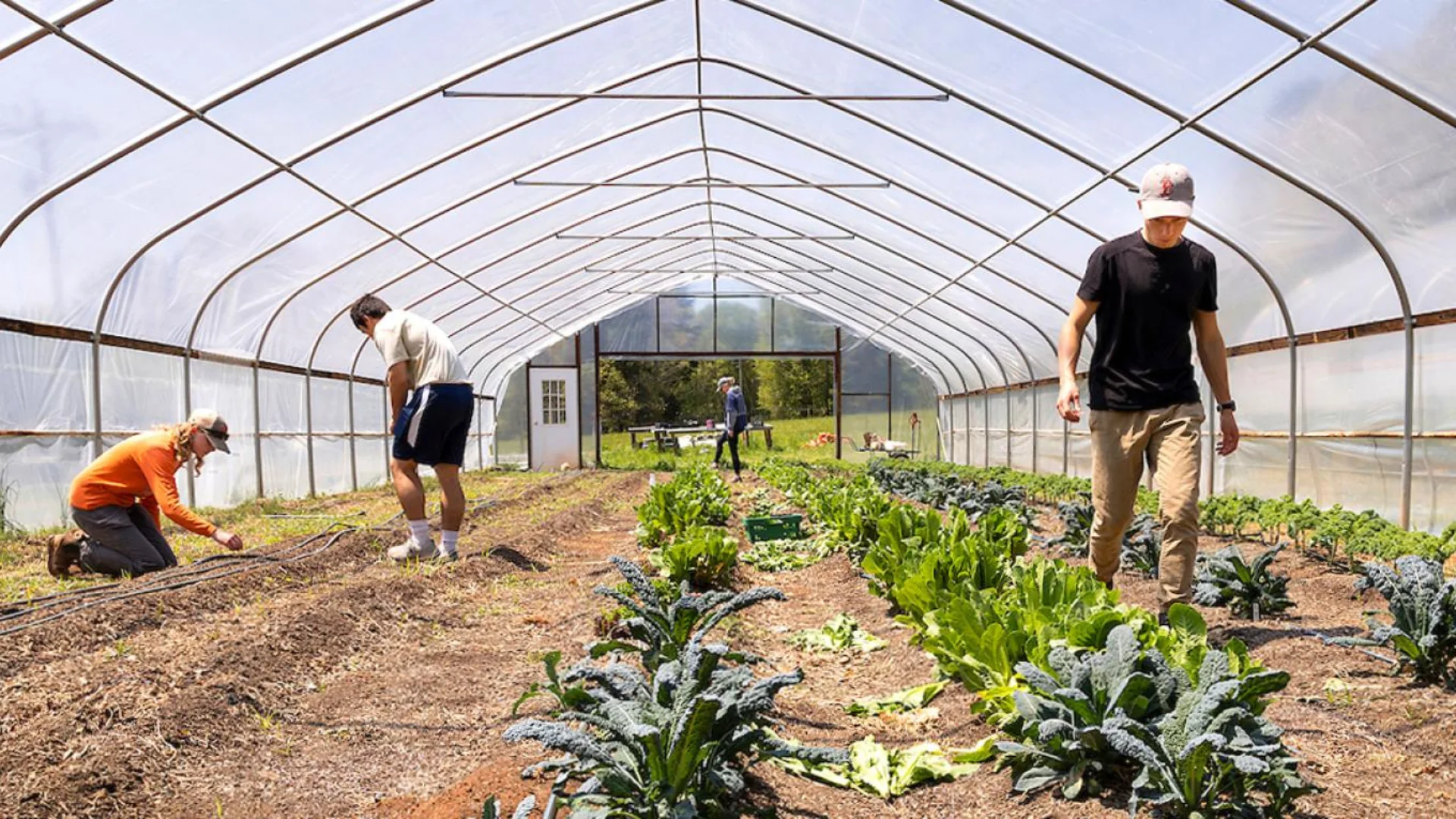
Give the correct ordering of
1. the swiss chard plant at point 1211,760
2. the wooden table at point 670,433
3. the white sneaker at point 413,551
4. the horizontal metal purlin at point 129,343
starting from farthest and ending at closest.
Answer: the wooden table at point 670,433 → the horizontal metal purlin at point 129,343 → the white sneaker at point 413,551 → the swiss chard plant at point 1211,760

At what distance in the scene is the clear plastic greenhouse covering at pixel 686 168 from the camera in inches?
281

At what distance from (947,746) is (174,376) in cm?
1053

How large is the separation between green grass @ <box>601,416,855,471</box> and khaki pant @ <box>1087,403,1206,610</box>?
16.7m

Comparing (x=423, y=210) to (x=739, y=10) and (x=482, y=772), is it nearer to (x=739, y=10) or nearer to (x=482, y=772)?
(x=739, y=10)

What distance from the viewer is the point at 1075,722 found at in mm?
2723

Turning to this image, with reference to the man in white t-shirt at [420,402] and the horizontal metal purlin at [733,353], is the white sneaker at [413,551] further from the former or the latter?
the horizontal metal purlin at [733,353]

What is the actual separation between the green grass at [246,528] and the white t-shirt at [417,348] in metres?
2.07

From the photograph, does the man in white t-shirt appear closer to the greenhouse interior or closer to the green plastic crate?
the greenhouse interior

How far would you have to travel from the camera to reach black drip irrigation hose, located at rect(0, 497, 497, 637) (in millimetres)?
5180

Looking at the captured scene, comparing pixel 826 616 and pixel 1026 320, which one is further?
pixel 1026 320

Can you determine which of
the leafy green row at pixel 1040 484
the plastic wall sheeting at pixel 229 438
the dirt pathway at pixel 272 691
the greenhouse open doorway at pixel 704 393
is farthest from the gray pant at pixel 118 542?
the greenhouse open doorway at pixel 704 393

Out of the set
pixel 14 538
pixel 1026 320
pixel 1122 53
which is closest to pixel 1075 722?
pixel 1122 53

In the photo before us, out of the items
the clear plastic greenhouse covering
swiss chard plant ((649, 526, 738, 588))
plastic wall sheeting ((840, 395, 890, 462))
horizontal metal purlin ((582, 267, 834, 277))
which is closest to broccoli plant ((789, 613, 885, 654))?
swiss chard plant ((649, 526, 738, 588))

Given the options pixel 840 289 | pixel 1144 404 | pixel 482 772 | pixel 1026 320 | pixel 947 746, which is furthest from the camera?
pixel 840 289
